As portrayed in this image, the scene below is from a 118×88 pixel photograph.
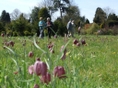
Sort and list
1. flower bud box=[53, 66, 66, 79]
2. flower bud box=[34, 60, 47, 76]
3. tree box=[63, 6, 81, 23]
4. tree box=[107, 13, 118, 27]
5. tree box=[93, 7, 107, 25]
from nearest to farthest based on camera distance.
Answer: flower bud box=[34, 60, 47, 76], flower bud box=[53, 66, 66, 79], tree box=[107, 13, 118, 27], tree box=[63, 6, 81, 23], tree box=[93, 7, 107, 25]

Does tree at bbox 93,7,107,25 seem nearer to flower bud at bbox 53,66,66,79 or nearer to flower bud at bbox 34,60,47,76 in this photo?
flower bud at bbox 53,66,66,79

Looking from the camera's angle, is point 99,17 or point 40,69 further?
point 99,17

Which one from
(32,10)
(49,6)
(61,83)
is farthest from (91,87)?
(49,6)

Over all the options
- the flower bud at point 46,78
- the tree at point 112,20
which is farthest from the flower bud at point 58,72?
the tree at point 112,20

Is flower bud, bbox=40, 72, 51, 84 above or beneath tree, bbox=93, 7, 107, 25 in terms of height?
beneath

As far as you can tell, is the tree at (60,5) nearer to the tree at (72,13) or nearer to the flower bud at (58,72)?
the tree at (72,13)

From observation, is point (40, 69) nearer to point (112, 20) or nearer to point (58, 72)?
point (58, 72)

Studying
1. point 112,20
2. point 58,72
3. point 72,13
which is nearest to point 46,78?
point 58,72

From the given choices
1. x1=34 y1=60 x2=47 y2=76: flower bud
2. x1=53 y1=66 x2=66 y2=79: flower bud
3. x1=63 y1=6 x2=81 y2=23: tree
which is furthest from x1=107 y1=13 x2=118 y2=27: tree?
x1=34 y1=60 x2=47 y2=76: flower bud

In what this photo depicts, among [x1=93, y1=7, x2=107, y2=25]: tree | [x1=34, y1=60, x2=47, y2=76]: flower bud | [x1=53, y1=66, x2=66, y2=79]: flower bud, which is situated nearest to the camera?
[x1=34, y1=60, x2=47, y2=76]: flower bud

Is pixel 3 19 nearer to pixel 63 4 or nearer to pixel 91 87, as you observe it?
pixel 63 4

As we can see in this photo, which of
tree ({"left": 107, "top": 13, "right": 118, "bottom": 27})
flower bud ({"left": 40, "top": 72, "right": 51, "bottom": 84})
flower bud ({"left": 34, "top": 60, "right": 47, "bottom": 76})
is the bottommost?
flower bud ({"left": 40, "top": 72, "right": 51, "bottom": 84})

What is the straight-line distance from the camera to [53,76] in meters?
1.28

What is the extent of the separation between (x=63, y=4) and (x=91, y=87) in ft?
172
